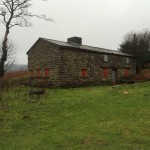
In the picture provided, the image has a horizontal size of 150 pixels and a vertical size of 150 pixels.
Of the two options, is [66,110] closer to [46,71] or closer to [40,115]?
[40,115]

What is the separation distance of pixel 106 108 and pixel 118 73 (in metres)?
25.8

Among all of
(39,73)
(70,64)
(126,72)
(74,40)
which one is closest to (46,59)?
(39,73)

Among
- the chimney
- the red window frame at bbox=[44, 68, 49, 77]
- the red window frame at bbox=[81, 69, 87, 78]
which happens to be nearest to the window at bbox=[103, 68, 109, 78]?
the red window frame at bbox=[81, 69, 87, 78]

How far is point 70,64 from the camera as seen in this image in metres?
35.3

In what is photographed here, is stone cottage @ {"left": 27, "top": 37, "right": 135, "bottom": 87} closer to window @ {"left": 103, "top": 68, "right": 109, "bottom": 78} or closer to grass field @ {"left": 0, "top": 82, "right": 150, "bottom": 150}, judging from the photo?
window @ {"left": 103, "top": 68, "right": 109, "bottom": 78}

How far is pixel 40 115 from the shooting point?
667 inches

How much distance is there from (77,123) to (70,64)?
20747 mm

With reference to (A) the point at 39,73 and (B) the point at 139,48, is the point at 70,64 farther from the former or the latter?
(B) the point at 139,48

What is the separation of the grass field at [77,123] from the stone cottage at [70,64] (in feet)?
41.3

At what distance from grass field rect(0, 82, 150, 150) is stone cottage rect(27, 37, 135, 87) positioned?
1258cm

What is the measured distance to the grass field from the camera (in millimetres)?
11562

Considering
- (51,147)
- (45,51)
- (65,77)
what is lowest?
(51,147)

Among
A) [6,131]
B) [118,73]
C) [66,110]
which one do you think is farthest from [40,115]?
[118,73]

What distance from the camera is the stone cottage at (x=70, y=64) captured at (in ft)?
Result: 113
